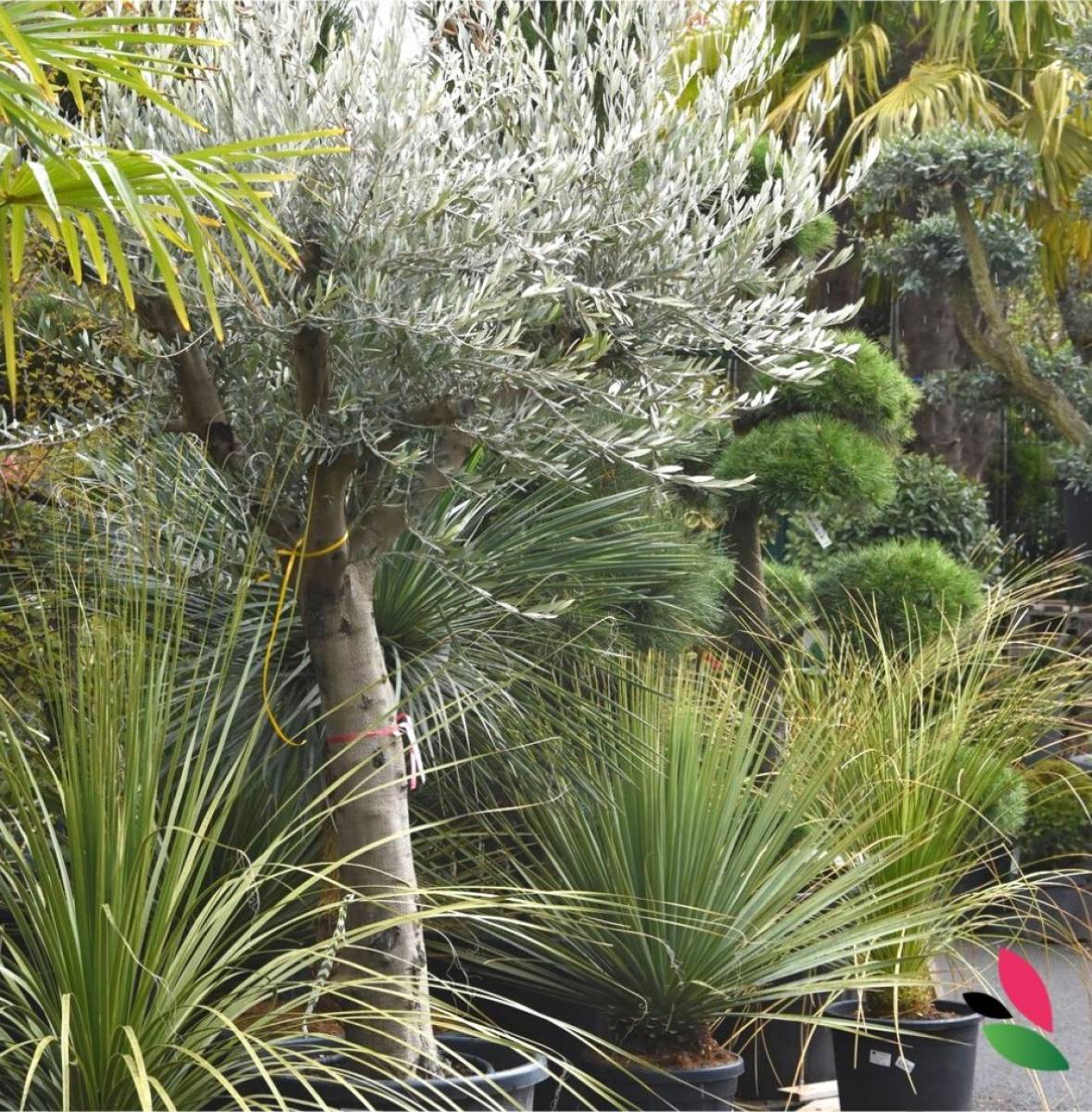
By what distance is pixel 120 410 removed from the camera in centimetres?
311

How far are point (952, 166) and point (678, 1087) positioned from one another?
4.39 meters

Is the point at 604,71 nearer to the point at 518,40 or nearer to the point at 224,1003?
the point at 518,40

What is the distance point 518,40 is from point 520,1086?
2.03m

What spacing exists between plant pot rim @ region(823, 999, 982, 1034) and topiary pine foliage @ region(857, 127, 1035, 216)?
12.0 feet

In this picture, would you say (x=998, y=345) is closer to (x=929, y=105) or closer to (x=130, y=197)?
(x=929, y=105)

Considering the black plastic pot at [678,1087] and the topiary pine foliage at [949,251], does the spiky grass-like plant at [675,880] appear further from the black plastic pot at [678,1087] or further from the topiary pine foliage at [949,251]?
the topiary pine foliage at [949,251]

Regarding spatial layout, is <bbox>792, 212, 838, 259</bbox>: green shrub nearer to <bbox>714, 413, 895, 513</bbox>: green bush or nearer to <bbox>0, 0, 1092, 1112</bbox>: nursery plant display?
<bbox>0, 0, 1092, 1112</bbox>: nursery plant display

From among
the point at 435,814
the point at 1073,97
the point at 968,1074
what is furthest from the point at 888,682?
the point at 1073,97

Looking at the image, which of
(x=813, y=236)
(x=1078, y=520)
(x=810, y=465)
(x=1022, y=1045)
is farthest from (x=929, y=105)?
(x=1022, y=1045)

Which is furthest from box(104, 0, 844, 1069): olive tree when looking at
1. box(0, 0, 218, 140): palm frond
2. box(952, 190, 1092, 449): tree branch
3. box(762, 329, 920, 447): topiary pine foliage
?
box(952, 190, 1092, 449): tree branch

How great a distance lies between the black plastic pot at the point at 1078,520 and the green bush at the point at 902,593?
147 inches

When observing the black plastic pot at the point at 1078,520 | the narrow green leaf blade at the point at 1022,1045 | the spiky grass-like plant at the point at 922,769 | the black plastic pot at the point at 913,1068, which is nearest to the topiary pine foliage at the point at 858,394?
the spiky grass-like plant at the point at 922,769

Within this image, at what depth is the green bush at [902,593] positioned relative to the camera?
486 cm

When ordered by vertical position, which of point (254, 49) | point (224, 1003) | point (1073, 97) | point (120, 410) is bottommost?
point (224, 1003)
